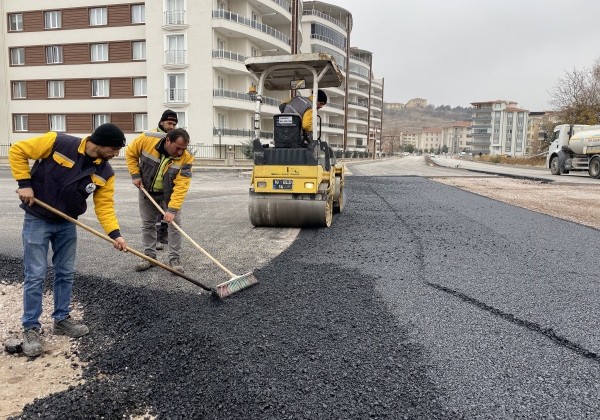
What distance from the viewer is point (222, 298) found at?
159 inches

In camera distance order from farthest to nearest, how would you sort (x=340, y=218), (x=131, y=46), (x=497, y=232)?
(x=131, y=46)
(x=340, y=218)
(x=497, y=232)

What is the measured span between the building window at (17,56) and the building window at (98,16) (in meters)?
6.23

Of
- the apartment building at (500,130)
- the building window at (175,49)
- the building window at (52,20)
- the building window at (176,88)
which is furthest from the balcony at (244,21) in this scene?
the apartment building at (500,130)

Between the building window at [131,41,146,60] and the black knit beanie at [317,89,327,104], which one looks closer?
the black knit beanie at [317,89,327,104]

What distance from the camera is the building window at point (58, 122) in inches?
1294

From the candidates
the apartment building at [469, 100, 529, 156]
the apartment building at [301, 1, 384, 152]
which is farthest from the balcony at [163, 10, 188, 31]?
the apartment building at [469, 100, 529, 156]

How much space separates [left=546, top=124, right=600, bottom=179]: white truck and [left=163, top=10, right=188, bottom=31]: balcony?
2307 centimetres

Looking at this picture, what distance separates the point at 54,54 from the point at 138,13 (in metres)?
7.08

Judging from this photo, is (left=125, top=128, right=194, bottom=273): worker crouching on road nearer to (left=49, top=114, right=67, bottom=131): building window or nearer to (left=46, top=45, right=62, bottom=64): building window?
(left=49, top=114, right=67, bottom=131): building window

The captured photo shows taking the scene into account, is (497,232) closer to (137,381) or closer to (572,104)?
(137,381)

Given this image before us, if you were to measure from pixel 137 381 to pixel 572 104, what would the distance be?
43958mm

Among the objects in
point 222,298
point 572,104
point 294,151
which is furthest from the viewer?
point 572,104

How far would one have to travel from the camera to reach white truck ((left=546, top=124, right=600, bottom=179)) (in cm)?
2219

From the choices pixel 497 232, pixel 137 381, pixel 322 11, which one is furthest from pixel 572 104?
pixel 137 381
